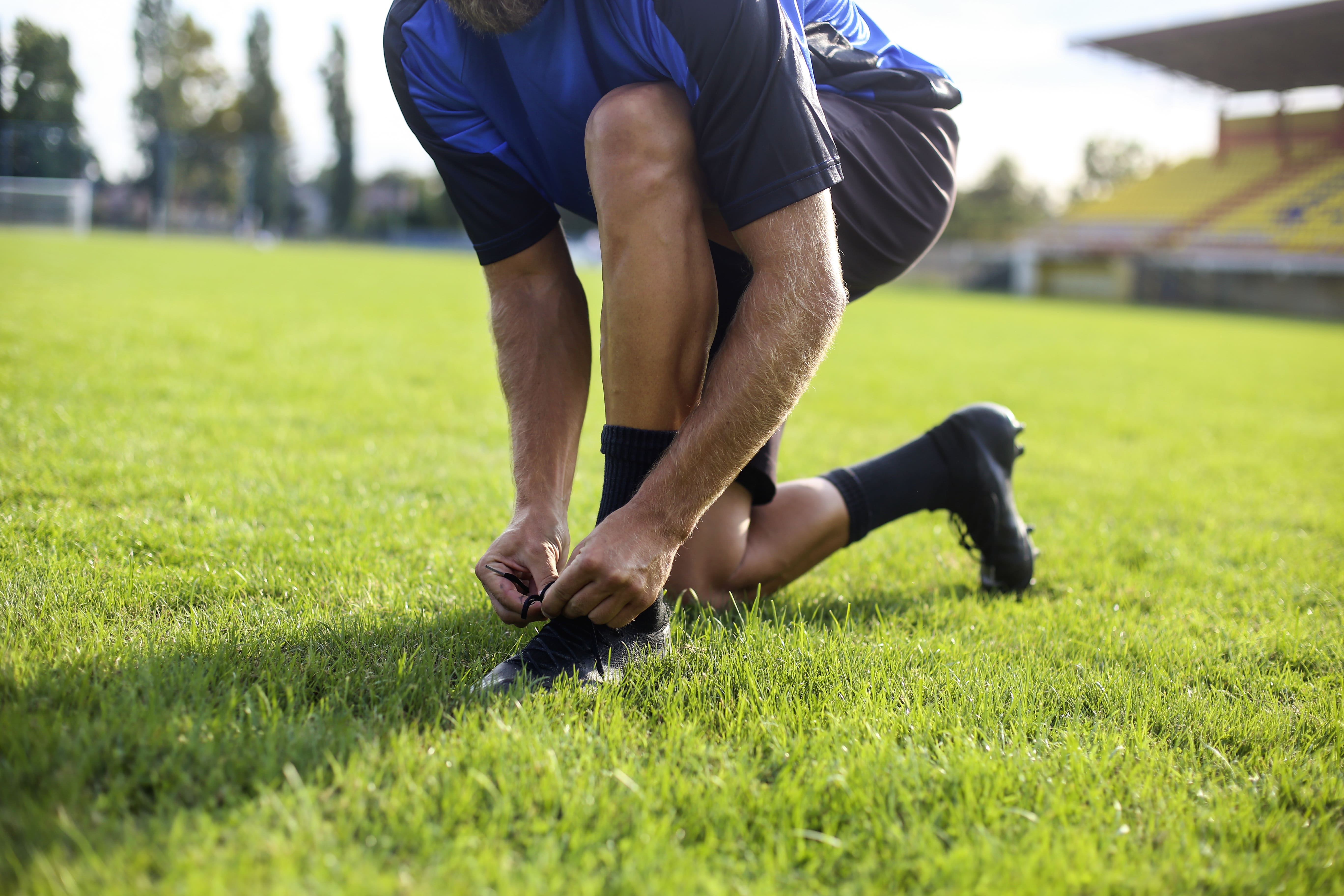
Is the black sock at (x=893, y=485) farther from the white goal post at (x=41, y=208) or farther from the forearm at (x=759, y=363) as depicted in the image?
the white goal post at (x=41, y=208)

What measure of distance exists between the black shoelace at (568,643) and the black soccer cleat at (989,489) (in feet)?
3.37

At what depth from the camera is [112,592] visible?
5.23ft

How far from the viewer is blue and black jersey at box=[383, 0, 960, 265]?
1.32m

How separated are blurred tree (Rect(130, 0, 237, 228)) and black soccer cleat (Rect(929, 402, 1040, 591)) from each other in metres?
44.6

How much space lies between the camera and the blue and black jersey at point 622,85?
52.1 inches

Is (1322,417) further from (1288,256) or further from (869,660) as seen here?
(1288,256)

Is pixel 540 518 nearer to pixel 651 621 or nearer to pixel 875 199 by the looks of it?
pixel 651 621

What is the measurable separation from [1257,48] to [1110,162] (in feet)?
148

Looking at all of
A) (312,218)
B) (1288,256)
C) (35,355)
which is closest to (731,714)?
(35,355)

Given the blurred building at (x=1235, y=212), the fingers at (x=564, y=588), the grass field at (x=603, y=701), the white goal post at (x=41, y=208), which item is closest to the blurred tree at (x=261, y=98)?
the white goal post at (x=41, y=208)

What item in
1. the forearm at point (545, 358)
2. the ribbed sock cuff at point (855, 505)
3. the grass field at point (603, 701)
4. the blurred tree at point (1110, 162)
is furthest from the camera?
the blurred tree at point (1110, 162)

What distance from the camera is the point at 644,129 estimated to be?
140 cm

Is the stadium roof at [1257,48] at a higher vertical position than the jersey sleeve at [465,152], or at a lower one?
higher

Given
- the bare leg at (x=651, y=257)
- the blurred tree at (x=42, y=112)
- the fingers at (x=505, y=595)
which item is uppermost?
the blurred tree at (x=42, y=112)
